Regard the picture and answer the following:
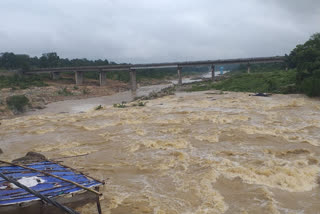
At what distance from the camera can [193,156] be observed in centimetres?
1014

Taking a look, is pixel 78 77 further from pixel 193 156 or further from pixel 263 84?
pixel 193 156

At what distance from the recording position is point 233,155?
10062 mm

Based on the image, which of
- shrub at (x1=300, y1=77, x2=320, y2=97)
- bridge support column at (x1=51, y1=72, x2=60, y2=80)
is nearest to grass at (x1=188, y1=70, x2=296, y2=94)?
shrub at (x1=300, y1=77, x2=320, y2=97)

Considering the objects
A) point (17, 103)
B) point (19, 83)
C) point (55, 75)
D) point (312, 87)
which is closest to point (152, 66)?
point (55, 75)

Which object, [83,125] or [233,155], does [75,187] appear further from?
[83,125]

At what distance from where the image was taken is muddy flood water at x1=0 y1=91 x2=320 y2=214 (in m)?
6.87

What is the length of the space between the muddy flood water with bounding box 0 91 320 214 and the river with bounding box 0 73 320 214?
0.03m

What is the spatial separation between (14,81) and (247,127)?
4499 cm

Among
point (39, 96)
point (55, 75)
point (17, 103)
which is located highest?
point (55, 75)

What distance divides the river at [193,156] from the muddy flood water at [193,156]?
3 cm

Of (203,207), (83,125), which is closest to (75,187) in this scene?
(203,207)

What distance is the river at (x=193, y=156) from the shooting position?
6883 mm

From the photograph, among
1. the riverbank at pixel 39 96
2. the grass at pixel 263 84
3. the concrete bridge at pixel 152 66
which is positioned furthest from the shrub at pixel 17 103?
the concrete bridge at pixel 152 66

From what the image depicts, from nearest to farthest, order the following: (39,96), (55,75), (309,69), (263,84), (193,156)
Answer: (193,156) < (309,69) < (39,96) < (263,84) < (55,75)
